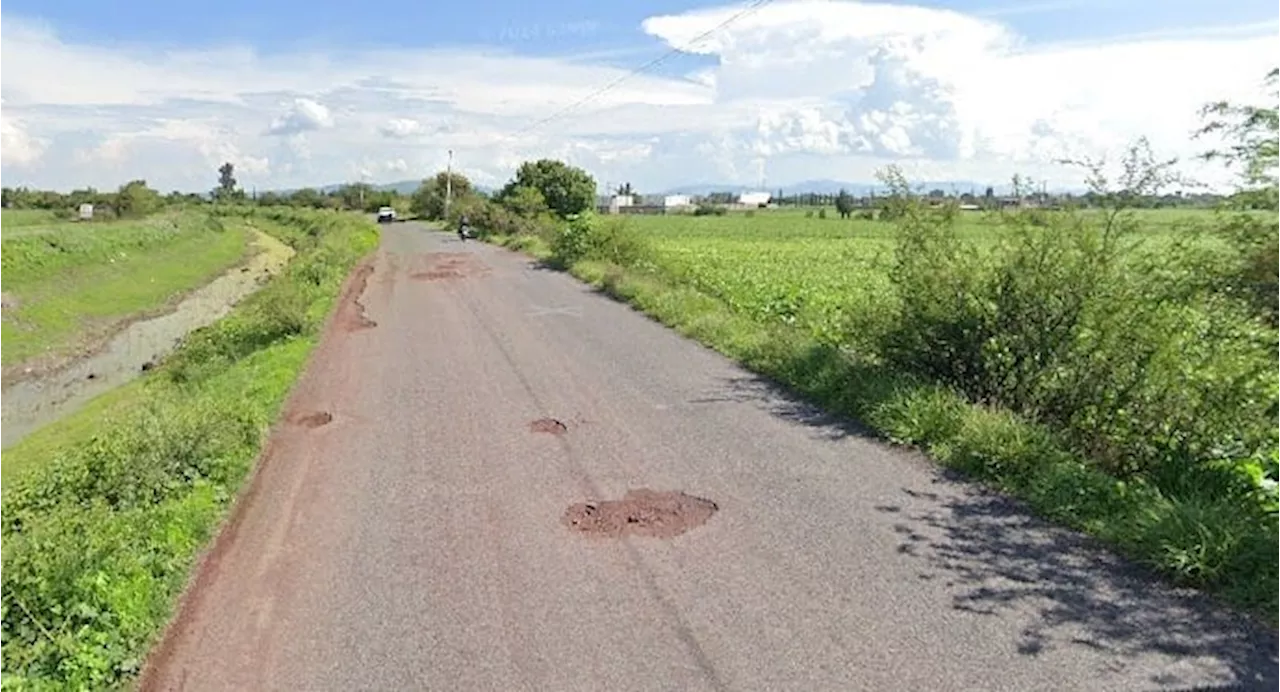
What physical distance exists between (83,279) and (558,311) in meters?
25.2

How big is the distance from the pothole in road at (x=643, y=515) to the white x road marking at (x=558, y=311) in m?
12.4

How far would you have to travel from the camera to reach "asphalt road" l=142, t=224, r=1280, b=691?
487 cm

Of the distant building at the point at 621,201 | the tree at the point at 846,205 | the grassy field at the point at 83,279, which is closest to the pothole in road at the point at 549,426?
the grassy field at the point at 83,279

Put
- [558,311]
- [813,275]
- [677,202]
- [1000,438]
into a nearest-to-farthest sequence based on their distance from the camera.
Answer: [1000,438] < [558,311] < [813,275] < [677,202]

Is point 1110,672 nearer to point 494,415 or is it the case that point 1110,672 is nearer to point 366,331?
point 494,415

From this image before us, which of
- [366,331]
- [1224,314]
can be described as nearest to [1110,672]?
[1224,314]

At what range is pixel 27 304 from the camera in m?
29.5

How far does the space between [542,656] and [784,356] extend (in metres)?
7.98

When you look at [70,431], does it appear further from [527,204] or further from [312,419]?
[527,204]

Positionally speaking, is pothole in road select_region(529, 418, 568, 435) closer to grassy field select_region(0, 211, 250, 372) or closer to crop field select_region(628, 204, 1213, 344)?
crop field select_region(628, 204, 1213, 344)

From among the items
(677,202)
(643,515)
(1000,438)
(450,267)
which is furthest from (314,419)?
(677,202)

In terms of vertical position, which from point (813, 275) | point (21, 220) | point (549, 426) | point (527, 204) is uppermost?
point (527, 204)

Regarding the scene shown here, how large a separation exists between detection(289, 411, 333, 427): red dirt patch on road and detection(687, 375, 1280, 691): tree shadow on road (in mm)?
6846

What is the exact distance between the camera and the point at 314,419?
1131 cm
